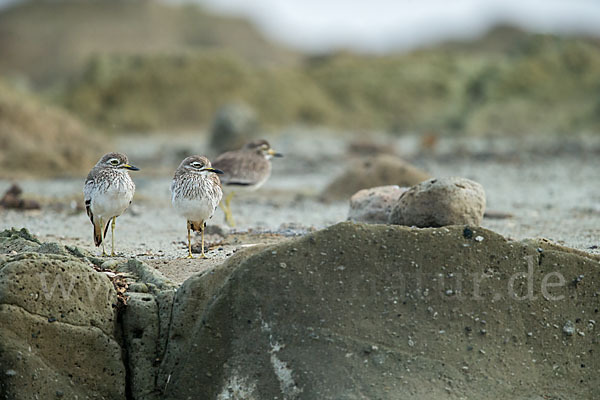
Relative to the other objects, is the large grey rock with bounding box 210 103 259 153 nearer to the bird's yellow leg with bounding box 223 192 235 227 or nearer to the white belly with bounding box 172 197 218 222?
the bird's yellow leg with bounding box 223 192 235 227

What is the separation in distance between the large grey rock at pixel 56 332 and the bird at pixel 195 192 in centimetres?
133

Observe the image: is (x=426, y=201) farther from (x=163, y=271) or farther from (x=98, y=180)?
(x=98, y=180)

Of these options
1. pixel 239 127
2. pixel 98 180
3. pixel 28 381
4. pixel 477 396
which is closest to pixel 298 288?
pixel 477 396

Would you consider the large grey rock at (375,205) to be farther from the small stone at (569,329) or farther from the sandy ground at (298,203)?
the small stone at (569,329)

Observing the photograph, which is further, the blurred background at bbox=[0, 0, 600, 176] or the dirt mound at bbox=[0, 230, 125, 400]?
the blurred background at bbox=[0, 0, 600, 176]

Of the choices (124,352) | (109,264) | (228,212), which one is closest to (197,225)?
(109,264)

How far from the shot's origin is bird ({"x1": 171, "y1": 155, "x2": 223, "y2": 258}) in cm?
679

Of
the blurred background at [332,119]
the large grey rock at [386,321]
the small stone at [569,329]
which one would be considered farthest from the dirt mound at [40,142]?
the small stone at [569,329]

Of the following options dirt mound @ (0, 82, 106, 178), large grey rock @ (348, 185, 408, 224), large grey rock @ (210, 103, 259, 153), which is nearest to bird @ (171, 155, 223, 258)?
large grey rock @ (348, 185, 408, 224)

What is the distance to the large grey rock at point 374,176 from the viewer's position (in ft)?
35.4

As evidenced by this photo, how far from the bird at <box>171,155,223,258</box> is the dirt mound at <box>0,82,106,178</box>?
8.39 meters

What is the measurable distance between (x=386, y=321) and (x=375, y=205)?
8.97 ft

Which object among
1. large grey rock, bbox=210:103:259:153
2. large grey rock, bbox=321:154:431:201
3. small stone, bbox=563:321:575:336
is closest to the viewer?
small stone, bbox=563:321:575:336

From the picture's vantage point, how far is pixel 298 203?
1170cm
